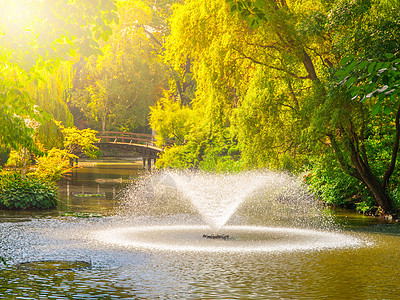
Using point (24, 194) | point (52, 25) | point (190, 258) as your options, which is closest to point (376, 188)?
point (190, 258)

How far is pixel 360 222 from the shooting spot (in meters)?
19.4

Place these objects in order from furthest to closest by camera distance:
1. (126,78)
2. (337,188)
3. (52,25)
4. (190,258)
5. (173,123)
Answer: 1. (126,78)
2. (173,123)
3. (337,188)
4. (190,258)
5. (52,25)

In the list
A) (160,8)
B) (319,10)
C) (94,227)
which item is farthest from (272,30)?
(160,8)

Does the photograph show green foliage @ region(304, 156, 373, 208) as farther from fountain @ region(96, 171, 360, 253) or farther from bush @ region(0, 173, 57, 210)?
bush @ region(0, 173, 57, 210)

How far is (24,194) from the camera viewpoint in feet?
72.3

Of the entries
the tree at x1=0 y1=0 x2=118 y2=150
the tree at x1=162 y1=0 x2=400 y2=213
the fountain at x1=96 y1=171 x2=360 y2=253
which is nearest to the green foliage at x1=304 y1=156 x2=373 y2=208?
the fountain at x1=96 y1=171 x2=360 y2=253

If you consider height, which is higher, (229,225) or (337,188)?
(337,188)

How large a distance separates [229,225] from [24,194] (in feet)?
29.0

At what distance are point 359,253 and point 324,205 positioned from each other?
1340 centimetres

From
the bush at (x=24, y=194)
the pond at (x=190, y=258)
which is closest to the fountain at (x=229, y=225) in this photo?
the pond at (x=190, y=258)

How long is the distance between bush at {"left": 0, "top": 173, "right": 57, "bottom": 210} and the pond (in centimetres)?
124

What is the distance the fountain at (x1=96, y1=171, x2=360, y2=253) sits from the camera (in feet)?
44.8

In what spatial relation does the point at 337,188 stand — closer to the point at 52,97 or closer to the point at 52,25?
the point at 52,97

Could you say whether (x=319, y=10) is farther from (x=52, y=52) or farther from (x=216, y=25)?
(x=52, y=52)
